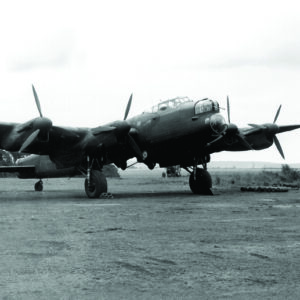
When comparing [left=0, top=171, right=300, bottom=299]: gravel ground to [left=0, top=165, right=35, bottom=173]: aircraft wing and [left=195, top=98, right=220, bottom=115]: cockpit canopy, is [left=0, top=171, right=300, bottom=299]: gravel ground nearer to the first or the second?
[left=195, top=98, right=220, bottom=115]: cockpit canopy

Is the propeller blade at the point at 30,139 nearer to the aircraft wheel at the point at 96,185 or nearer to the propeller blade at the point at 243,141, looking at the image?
the aircraft wheel at the point at 96,185

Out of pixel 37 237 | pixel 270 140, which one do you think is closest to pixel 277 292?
pixel 37 237

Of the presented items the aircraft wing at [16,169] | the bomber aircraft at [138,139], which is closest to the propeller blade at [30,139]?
the bomber aircraft at [138,139]

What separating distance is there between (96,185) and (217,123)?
560 cm

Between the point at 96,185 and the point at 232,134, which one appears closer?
the point at 96,185

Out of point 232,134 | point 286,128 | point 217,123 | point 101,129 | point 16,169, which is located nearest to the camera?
point 217,123

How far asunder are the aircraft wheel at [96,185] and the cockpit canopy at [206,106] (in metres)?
4.81

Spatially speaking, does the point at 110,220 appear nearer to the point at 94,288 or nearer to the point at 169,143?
the point at 94,288

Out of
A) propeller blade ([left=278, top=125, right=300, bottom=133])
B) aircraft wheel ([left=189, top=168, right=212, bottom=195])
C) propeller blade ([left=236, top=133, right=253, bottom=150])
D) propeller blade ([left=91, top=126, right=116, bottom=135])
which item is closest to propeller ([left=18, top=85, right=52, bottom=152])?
propeller blade ([left=91, top=126, right=116, bottom=135])

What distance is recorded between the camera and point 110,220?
11828mm

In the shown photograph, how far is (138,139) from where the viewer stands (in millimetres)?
21266

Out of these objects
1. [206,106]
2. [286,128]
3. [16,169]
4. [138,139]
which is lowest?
[16,169]

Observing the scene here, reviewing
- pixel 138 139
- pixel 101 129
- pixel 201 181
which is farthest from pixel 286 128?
pixel 101 129

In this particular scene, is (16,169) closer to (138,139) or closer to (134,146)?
(138,139)
